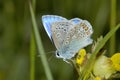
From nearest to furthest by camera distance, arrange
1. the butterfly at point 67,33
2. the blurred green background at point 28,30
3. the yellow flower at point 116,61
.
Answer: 1. the yellow flower at point 116,61
2. the butterfly at point 67,33
3. the blurred green background at point 28,30

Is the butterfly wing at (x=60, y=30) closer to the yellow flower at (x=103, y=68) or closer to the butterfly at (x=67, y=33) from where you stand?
the butterfly at (x=67, y=33)

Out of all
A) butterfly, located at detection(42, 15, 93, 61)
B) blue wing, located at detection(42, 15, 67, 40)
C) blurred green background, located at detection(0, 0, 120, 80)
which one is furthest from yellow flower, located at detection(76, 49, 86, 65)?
blurred green background, located at detection(0, 0, 120, 80)

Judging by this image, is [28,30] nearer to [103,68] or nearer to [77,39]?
[77,39]

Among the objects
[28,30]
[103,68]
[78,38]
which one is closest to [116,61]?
[103,68]

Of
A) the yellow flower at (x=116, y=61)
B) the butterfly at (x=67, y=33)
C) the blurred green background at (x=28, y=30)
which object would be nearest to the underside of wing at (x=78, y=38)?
the butterfly at (x=67, y=33)

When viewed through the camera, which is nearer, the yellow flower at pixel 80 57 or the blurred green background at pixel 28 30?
the yellow flower at pixel 80 57

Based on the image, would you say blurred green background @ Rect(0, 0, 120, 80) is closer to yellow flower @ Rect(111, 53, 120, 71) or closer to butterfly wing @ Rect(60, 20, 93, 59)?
butterfly wing @ Rect(60, 20, 93, 59)
